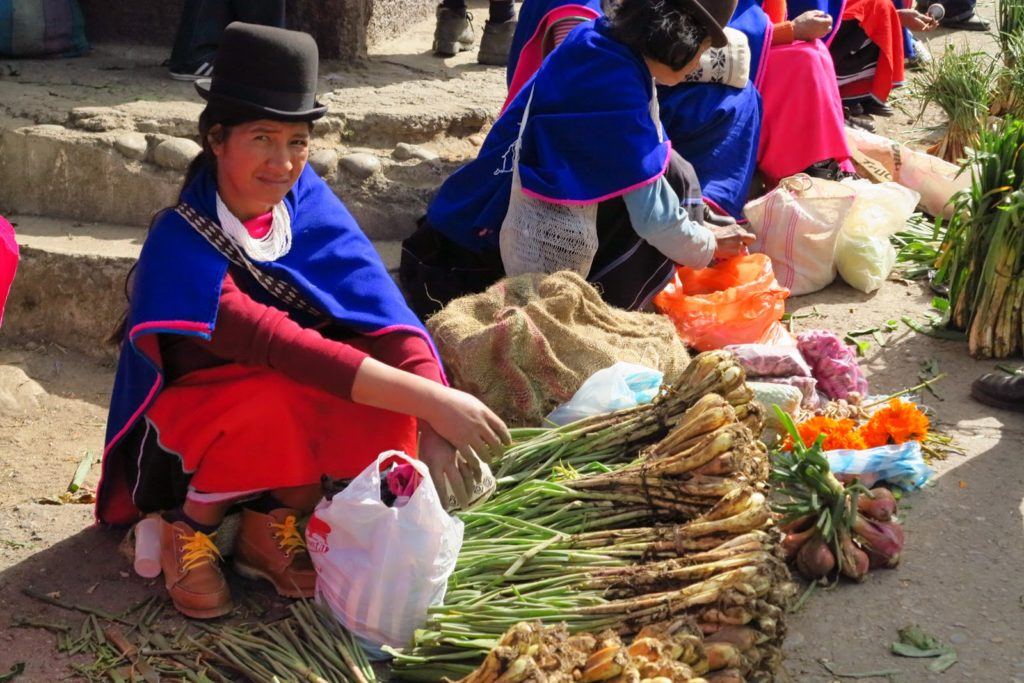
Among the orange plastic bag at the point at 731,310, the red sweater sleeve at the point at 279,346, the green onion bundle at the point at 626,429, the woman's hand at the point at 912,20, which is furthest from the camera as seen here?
the woman's hand at the point at 912,20

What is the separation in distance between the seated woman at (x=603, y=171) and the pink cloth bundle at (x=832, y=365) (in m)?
0.48

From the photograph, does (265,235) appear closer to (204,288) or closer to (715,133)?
(204,288)

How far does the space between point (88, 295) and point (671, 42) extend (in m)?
2.43

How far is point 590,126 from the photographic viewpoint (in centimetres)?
415

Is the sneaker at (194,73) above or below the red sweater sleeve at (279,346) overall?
below

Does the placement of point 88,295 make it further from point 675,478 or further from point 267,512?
point 675,478

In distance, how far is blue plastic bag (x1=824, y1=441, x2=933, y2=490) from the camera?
3.62 m

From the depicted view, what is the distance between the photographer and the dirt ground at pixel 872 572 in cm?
294

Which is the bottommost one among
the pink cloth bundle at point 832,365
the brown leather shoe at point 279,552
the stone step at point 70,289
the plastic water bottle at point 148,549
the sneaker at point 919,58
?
the stone step at point 70,289

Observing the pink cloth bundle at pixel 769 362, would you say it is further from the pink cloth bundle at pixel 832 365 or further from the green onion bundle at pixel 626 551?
the green onion bundle at pixel 626 551

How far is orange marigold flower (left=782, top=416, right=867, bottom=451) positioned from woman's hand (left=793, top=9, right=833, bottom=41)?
251 centimetres

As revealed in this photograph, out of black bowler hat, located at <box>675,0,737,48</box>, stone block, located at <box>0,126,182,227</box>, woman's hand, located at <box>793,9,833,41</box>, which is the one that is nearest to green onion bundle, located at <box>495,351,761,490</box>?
black bowler hat, located at <box>675,0,737,48</box>

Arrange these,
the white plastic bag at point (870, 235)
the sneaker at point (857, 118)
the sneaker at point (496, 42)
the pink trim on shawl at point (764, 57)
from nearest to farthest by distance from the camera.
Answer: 1. the white plastic bag at point (870, 235)
2. the pink trim on shawl at point (764, 57)
3. the sneaker at point (496, 42)
4. the sneaker at point (857, 118)

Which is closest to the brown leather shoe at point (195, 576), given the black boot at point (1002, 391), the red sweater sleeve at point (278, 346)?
the red sweater sleeve at point (278, 346)
